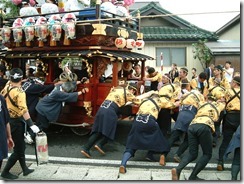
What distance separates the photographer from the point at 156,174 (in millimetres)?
6293

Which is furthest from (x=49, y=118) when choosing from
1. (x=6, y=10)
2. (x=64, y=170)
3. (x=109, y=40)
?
(x=6, y=10)

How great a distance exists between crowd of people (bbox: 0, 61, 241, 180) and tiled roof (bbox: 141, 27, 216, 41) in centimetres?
948

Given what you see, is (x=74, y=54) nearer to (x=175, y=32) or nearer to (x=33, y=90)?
(x=33, y=90)

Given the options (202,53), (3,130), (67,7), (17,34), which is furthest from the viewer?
(202,53)

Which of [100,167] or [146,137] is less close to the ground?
[146,137]

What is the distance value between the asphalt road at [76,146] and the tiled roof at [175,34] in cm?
895

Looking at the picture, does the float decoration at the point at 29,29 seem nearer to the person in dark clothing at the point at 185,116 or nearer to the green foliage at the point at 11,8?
the green foliage at the point at 11,8

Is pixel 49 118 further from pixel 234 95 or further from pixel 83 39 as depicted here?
pixel 234 95

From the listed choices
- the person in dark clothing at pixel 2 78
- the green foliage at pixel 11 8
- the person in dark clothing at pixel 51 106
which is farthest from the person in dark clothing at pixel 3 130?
the green foliage at pixel 11 8

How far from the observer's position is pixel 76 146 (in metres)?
8.30

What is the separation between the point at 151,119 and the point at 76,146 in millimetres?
2633

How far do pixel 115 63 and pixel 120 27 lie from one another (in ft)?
4.83

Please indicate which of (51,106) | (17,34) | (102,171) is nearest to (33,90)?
(51,106)

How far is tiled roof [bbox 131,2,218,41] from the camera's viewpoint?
704 inches
